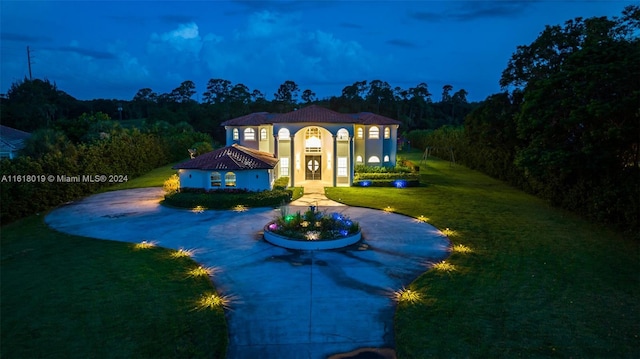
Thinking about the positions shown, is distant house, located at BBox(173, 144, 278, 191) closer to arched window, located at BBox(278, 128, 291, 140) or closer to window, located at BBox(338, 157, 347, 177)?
arched window, located at BBox(278, 128, 291, 140)

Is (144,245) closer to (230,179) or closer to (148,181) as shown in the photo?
(230,179)

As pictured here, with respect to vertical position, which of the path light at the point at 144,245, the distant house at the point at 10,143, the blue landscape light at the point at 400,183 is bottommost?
the path light at the point at 144,245

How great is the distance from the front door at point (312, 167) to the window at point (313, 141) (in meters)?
0.72

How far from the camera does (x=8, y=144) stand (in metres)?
36.8

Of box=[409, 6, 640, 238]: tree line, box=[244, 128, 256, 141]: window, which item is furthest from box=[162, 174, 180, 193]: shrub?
box=[409, 6, 640, 238]: tree line

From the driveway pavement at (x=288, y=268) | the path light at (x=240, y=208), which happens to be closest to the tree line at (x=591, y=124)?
the driveway pavement at (x=288, y=268)

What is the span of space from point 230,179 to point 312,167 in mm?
10153

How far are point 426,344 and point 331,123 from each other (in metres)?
25.0

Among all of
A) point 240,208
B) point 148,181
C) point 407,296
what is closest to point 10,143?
point 148,181

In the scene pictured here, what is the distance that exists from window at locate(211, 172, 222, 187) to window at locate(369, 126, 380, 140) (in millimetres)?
16709

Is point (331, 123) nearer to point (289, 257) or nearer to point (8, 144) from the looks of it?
point (289, 257)

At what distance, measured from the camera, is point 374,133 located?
38.1 metres

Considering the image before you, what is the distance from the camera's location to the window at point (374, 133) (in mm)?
37906

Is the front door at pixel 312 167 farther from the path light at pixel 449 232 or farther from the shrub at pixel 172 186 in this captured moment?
the path light at pixel 449 232
